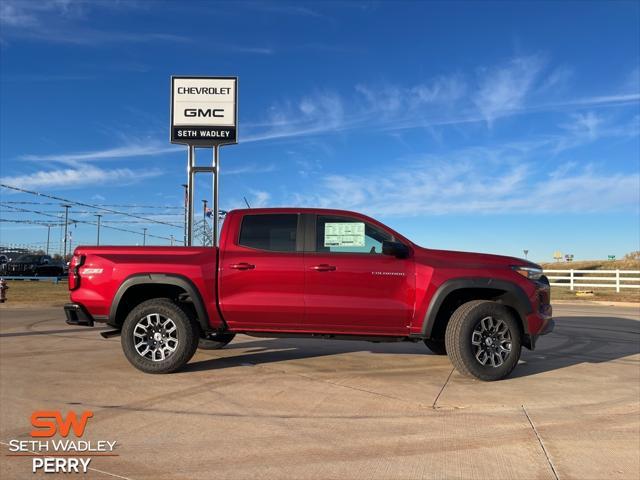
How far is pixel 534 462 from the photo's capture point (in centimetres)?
347

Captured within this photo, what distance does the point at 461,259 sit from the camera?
19.0 feet

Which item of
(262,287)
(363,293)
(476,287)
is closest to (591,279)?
(476,287)

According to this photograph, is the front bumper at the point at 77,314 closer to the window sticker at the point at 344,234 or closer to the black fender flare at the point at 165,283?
the black fender flare at the point at 165,283

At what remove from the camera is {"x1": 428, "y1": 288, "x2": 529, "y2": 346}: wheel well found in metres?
5.92

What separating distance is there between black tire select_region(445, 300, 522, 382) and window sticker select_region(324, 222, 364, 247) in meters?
1.45

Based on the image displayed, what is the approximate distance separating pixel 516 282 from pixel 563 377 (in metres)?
1.39

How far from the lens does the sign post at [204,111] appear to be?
551 inches

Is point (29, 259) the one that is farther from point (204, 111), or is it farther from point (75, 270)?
point (75, 270)

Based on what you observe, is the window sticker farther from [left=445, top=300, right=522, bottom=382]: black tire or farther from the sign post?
the sign post

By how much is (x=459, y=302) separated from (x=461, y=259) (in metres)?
0.64

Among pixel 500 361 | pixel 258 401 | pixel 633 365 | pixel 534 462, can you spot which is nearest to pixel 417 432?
pixel 534 462

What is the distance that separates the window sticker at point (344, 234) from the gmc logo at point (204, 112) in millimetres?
9264

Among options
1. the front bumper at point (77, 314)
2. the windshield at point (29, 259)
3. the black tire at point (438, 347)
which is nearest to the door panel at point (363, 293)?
the black tire at point (438, 347)

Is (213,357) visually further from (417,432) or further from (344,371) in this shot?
(417,432)
